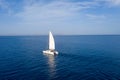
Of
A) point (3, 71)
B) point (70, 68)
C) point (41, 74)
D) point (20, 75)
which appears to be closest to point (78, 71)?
point (70, 68)

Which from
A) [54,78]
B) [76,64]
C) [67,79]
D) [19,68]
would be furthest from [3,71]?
[76,64]

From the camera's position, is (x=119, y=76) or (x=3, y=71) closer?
(x=119, y=76)

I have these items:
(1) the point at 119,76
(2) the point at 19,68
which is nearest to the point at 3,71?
(2) the point at 19,68

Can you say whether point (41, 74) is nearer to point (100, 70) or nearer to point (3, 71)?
point (3, 71)

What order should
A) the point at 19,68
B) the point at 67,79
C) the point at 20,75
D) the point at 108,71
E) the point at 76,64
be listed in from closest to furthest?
the point at 67,79 → the point at 20,75 → the point at 108,71 → the point at 19,68 → the point at 76,64

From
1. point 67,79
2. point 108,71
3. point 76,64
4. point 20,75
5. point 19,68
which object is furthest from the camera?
point 76,64

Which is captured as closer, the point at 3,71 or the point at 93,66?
the point at 3,71

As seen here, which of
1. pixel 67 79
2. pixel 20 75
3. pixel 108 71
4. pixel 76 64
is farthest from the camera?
pixel 76 64

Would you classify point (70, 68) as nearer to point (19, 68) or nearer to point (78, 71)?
point (78, 71)

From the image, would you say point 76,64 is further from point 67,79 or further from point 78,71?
point 67,79
